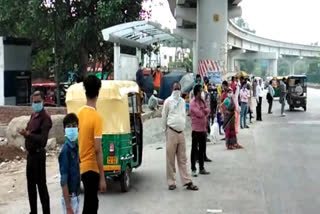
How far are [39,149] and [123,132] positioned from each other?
2410 mm

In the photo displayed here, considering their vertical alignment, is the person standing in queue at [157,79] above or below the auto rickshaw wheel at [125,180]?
above

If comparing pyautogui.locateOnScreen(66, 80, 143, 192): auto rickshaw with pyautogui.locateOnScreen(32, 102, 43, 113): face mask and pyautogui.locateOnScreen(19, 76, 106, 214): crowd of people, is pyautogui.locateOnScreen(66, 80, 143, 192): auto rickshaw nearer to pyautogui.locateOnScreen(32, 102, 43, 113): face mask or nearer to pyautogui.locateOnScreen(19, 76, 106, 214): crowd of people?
pyautogui.locateOnScreen(32, 102, 43, 113): face mask

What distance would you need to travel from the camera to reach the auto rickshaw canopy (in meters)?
9.81

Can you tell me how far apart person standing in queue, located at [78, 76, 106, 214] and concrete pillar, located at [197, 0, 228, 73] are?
68.6 feet

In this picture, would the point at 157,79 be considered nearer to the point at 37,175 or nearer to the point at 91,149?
the point at 37,175

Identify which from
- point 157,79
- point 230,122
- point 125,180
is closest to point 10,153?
point 230,122

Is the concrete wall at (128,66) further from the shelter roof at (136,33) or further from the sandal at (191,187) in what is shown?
the sandal at (191,187)

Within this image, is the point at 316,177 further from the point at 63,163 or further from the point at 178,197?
the point at 63,163

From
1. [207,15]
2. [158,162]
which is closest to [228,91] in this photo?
[158,162]

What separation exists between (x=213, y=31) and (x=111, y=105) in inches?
721

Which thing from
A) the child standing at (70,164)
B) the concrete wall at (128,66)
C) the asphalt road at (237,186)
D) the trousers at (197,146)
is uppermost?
the concrete wall at (128,66)

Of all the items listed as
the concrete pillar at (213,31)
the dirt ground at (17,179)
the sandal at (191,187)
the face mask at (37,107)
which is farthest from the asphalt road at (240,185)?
the concrete pillar at (213,31)

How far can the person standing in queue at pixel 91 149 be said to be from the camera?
6.20 meters

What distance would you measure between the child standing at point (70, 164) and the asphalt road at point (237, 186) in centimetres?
229
